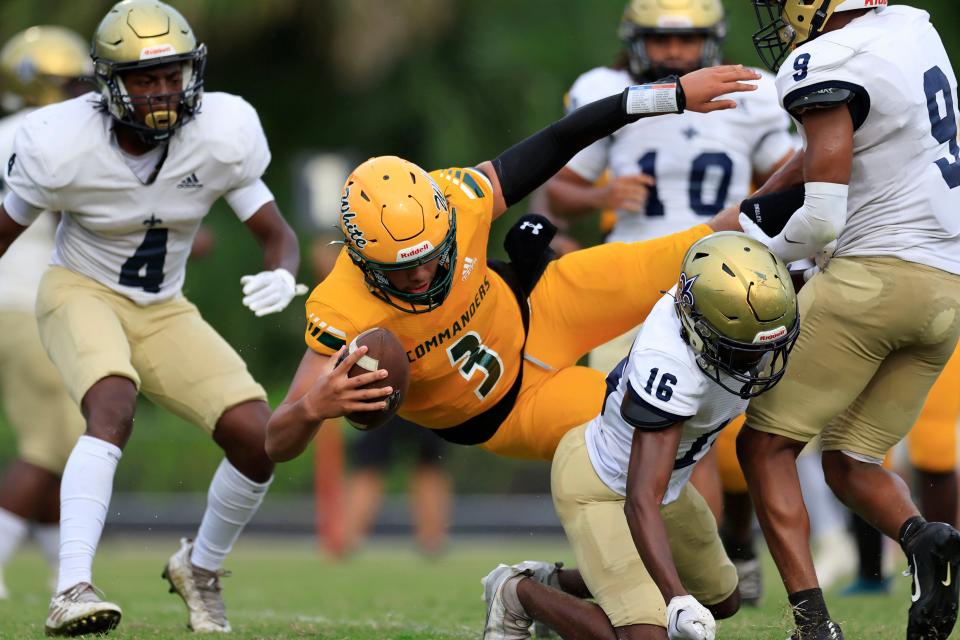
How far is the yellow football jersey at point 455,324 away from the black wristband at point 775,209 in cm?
82

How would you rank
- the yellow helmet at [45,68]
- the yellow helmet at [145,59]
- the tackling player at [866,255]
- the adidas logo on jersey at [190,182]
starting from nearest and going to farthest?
1. the tackling player at [866,255]
2. the yellow helmet at [145,59]
3. the adidas logo on jersey at [190,182]
4. the yellow helmet at [45,68]

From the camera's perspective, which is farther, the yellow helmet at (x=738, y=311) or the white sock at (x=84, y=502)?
the white sock at (x=84, y=502)

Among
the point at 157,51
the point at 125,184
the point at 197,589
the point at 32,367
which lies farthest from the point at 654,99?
the point at 32,367

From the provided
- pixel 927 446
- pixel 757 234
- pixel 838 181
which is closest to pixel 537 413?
pixel 757 234

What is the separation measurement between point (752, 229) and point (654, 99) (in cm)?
49

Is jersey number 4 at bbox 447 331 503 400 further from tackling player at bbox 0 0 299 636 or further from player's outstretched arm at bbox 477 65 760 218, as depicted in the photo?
tackling player at bbox 0 0 299 636

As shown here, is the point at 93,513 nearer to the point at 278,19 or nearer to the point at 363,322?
the point at 363,322

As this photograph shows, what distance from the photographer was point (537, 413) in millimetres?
4660

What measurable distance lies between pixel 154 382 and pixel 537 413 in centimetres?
142

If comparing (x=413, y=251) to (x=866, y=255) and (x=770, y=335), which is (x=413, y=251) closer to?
(x=770, y=335)

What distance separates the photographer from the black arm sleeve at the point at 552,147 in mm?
4559

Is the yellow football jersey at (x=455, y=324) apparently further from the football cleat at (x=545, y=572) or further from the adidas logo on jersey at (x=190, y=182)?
the adidas logo on jersey at (x=190, y=182)

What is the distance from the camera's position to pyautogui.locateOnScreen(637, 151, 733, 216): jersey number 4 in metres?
5.68

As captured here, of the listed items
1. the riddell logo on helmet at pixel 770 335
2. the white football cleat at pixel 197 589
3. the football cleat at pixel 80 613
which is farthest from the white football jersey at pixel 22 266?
the riddell logo on helmet at pixel 770 335
